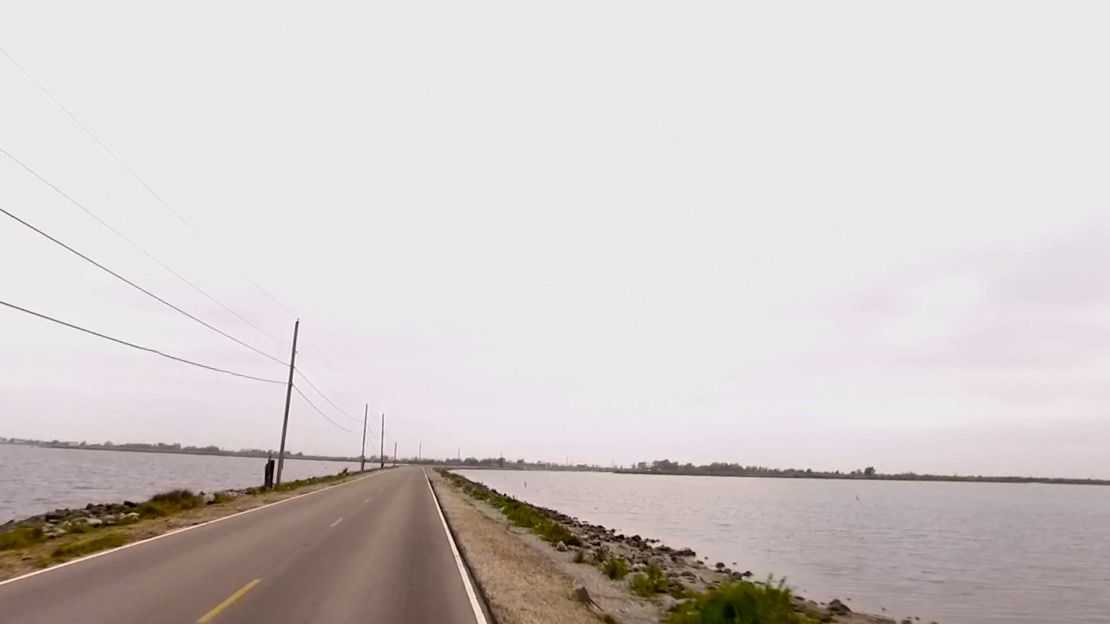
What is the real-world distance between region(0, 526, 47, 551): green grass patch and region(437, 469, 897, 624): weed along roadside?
11130 mm

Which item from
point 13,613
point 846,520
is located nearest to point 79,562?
point 13,613

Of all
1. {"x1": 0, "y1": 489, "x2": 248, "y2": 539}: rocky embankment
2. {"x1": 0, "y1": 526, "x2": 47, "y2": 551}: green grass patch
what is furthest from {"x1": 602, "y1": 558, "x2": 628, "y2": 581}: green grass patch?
{"x1": 0, "y1": 489, "x2": 248, "y2": 539}: rocky embankment

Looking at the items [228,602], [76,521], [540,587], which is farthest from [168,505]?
[228,602]

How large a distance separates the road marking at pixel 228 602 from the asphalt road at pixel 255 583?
0.01m

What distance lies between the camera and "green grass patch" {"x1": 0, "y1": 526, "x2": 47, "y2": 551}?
49.2 feet

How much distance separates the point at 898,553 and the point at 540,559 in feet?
84.0

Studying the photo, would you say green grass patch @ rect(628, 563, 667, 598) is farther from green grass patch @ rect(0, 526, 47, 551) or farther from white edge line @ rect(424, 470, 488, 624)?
green grass patch @ rect(0, 526, 47, 551)

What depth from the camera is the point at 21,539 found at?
15.7 meters

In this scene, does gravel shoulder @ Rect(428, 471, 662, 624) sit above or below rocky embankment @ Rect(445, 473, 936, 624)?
above

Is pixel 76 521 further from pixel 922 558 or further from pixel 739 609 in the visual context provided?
pixel 922 558

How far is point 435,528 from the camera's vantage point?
21297 mm

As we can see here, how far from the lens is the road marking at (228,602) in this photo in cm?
800

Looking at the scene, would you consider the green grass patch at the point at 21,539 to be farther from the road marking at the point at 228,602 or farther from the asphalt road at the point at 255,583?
the road marking at the point at 228,602

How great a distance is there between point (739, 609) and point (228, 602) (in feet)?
23.7
